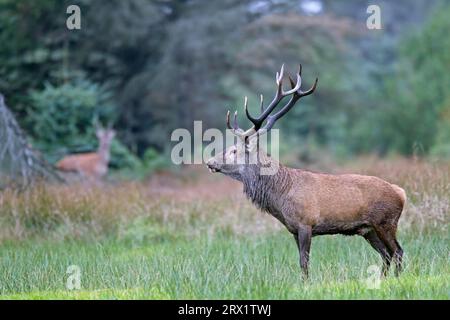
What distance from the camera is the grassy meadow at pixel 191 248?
26.6 ft

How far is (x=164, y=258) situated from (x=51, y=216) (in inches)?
131

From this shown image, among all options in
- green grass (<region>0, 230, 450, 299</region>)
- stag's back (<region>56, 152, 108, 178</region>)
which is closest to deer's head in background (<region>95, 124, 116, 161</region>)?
stag's back (<region>56, 152, 108, 178</region>)

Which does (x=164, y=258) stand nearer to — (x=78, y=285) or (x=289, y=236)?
(x=78, y=285)

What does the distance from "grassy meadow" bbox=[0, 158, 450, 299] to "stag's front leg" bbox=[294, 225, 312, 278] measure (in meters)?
0.14

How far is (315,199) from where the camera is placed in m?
9.27

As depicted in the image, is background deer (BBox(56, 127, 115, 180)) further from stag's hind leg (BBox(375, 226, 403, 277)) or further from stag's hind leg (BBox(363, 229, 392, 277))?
stag's hind leg (BBox(375, 226, 403, 277))

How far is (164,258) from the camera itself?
33.2 ft

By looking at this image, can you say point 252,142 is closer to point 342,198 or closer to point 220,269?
point 342,198

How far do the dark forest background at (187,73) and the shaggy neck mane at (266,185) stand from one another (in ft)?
27.2

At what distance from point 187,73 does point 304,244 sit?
16.3 m

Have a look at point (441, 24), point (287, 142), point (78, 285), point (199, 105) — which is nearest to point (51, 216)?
point (78, 285)

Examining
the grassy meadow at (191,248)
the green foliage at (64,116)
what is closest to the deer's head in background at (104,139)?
the green foliage at (64,116)

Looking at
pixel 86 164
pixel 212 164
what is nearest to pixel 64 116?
pixel 86 164
